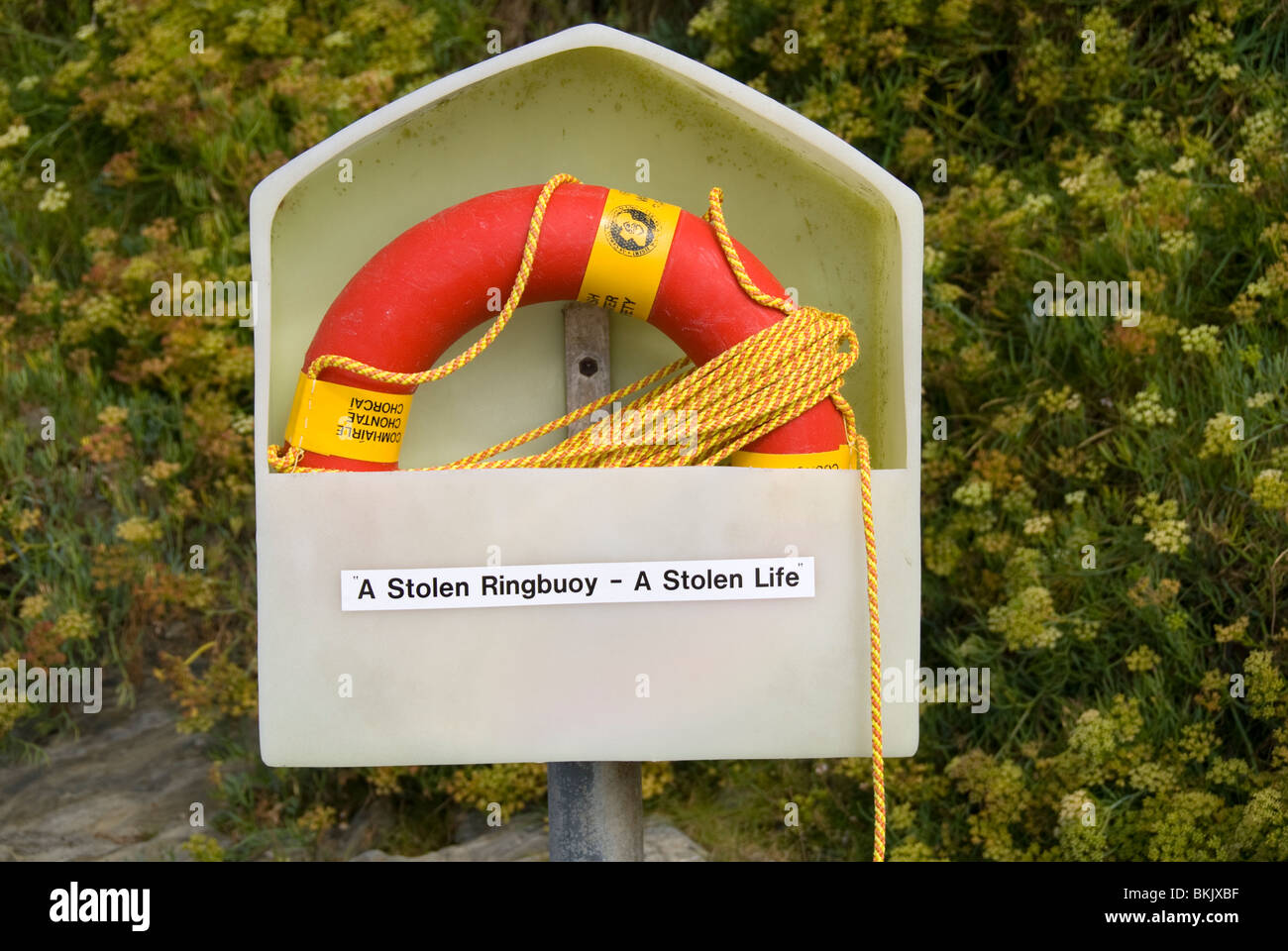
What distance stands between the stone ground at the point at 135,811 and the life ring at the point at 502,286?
41.9 inches

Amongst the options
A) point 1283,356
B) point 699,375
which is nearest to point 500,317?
point 699,375

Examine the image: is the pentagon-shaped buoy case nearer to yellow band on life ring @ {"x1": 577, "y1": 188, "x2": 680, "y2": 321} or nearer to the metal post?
yellow band on life ring @ {"x1": 577, "y1": 188, "x2": 680, "y2": 321}

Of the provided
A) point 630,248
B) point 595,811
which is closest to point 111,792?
point 595,811

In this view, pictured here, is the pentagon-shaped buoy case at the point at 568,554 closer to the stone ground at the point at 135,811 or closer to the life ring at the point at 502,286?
the life ring at the point at 502,286

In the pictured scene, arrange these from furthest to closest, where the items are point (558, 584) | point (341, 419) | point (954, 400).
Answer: point (954, 400) → point (341, 419) → point (558, 584)

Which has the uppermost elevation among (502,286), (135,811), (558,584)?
(502,286)

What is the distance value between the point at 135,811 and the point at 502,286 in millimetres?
1408

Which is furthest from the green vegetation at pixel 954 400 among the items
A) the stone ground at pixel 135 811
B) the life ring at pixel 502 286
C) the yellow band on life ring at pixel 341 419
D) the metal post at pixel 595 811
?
the yellow band on life ring at pixel 341 419

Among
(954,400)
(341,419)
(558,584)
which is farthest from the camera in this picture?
(954,400)

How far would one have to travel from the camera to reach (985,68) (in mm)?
2578

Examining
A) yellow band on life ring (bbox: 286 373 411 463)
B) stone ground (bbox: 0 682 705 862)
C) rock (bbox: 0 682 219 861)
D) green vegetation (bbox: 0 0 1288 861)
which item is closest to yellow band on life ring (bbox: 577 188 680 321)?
yellow band on life ring (bbox: 286 373 411 463)

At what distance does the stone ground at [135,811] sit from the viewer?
7.84ft

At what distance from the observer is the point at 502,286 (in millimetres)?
1617

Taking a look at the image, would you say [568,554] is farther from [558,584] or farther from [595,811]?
[595,811]
